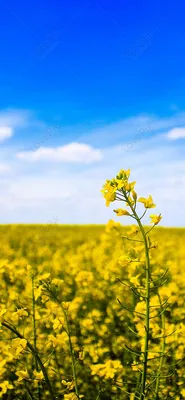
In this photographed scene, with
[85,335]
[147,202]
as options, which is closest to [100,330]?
[85,335]

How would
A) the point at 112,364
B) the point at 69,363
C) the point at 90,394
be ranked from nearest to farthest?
the point at 112,364 → the point at 90,394 → the point at 69,363

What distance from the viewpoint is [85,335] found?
542cm

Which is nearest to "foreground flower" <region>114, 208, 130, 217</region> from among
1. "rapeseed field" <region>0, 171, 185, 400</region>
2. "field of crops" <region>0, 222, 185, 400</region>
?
"rapeseed field" <region>0, 171, 185, 400</region>

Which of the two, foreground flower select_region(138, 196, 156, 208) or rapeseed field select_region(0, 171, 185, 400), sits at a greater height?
foreground flower select_region(138, 196, 156, 208)

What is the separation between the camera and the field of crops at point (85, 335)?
8.68 feet

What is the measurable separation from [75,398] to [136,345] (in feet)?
8.21

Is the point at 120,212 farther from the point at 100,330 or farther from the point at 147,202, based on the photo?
the point at 100,330

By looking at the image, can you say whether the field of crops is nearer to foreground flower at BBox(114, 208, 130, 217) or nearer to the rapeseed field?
the rapeseed field

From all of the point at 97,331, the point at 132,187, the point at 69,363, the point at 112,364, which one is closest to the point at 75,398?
the point at 112,364

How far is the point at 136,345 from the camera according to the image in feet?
16.8

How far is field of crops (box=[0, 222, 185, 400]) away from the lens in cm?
264

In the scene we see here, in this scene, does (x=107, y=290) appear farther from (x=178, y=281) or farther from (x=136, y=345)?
(x=136, y=345)

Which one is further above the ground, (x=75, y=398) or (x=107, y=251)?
(x=107, y=251)

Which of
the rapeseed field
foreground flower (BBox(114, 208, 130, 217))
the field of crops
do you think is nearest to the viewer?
foreground flower (BBox(114, 208, 130, 217))
